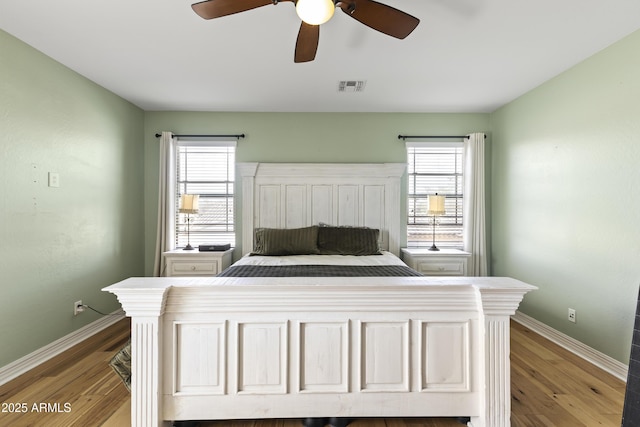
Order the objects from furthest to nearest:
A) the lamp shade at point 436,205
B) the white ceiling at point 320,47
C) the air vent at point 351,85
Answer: the lamp shade at point 436,205
the air vent at point 351,85
the white ceiling at point 320,47

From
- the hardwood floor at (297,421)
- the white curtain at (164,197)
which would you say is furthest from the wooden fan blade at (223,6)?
the white curtain at (164,197)

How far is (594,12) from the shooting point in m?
1.97

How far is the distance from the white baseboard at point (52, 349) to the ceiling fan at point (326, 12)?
2.80 metres

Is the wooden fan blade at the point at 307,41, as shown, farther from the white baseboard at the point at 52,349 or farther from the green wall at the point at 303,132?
the white baseboard at the point at 52,349

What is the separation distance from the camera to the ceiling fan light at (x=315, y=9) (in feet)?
4.71

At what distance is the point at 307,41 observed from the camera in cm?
185

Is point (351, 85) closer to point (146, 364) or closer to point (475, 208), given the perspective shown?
point (475, 208)

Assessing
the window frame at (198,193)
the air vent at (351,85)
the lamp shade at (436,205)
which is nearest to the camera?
the air vent at (351,85)

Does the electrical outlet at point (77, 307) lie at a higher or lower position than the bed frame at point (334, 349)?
lower

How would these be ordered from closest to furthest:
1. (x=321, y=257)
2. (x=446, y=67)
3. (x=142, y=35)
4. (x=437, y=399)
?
(x=437, y=399) < (x=142, y=35) < (x=446, y=67) < (x=321, y=257)

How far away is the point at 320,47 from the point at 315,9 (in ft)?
3.34

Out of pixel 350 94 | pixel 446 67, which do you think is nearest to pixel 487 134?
pixel 446 67

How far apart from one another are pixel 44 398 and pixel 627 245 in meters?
4.19

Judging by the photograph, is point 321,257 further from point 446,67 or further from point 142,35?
point 142,35
